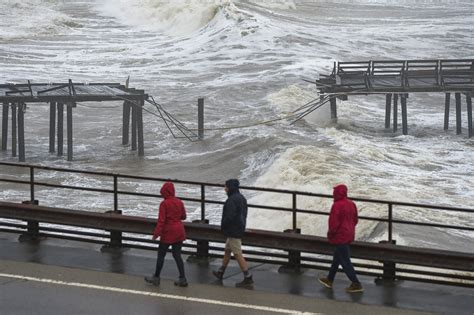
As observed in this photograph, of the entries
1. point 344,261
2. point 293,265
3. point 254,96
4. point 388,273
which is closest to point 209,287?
point 293,265

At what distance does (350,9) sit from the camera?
85125mm

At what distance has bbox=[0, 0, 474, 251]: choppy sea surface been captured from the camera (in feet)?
83.3

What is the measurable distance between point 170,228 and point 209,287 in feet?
2.45

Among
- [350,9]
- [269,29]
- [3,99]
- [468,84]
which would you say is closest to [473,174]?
[468,84]

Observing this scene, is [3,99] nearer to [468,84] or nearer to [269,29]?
[468,84]

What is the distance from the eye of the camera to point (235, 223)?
10727 millimetres

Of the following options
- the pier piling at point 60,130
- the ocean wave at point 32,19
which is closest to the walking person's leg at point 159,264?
the pier piling at point 60,130

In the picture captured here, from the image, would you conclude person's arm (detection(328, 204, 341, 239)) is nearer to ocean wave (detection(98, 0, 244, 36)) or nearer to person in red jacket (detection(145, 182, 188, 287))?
person in red jacket (detection(145, 182, 188, 287))

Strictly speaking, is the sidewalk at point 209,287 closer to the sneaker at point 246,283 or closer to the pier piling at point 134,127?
the sneaker at point 246,283

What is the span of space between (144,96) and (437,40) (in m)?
38.2

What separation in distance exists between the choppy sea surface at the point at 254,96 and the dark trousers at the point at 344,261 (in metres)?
8.28

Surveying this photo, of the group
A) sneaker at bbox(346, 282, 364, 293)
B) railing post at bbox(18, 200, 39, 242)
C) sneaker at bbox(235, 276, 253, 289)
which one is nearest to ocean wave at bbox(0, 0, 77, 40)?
railing post at bbox(18, 200, 39, 242)

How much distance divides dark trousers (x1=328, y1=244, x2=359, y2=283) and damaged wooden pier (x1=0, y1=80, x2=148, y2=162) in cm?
2221

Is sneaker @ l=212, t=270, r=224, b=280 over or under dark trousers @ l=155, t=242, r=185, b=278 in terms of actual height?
under
